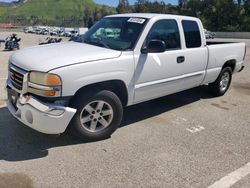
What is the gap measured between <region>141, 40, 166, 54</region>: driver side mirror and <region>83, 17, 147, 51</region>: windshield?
0.21 meters

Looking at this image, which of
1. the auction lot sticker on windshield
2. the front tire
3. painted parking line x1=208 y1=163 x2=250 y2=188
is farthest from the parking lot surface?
the auction lot sticker on windshield

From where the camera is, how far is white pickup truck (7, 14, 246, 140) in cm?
380

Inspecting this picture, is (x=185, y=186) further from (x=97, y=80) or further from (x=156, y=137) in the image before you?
(x=97, y=80)

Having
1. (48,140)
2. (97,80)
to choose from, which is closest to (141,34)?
(97,80)

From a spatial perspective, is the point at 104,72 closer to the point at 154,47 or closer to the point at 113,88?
the point at 113,88

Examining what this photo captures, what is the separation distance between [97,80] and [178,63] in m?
1.78

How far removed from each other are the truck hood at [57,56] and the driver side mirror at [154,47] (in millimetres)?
467

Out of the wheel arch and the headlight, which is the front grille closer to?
the headlight

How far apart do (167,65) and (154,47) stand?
1.93ft

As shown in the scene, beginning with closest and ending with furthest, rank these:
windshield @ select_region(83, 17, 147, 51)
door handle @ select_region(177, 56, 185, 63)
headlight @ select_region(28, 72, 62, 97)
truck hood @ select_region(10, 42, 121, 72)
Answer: headlight @ select_region(28, 72, 62, 97) < truck hood @ select_region(10, 42, 121, 72) < windshield @ select_region(83, 17, 147, 51) < door handle @ select_region(177, 56, 185, 63)

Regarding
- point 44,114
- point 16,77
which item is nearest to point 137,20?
point 16,77

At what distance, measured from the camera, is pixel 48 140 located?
4.34m

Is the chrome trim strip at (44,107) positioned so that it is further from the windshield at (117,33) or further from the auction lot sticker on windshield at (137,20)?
the auction lot sticker on windshield at (137,20)

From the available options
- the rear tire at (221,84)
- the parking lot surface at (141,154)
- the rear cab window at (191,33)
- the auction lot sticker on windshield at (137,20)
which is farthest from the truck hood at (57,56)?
the rear tire at (221,84)
